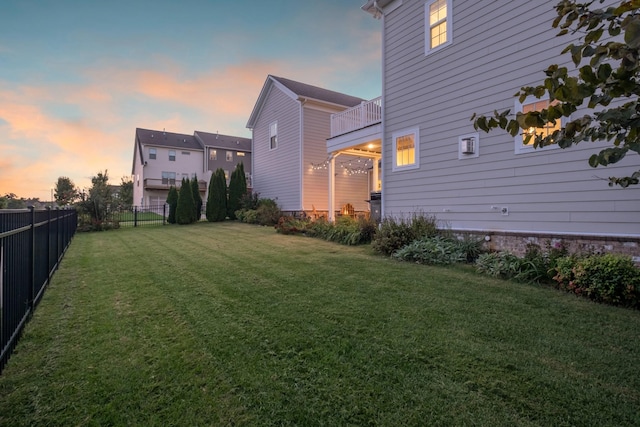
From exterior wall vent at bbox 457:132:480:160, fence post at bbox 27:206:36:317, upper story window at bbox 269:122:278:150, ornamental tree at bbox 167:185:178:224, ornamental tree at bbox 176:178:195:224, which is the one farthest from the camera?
ornamental tree at bbox 167:185:178:224

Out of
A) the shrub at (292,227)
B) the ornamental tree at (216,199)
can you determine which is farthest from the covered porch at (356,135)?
the ornamental tree at (216,199)

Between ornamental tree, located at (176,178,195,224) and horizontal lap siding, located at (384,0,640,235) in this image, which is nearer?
horizontal lap siding, located at (384,0,640,235)

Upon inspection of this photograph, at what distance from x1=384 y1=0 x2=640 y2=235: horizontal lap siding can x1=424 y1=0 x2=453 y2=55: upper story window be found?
156 mm

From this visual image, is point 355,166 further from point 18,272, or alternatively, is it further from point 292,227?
point 18,272

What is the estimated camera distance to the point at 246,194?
17.4 meters

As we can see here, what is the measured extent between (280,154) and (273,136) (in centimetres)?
141

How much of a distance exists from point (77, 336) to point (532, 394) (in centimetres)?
395

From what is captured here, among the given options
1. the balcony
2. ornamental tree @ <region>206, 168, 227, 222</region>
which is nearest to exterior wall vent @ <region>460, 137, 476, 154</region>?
ornamental tree @ <region>206, 168, 227, 222</region>

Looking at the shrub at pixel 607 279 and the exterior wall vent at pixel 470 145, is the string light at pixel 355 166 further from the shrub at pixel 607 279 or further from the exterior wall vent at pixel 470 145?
the shrub at pixel 607 279

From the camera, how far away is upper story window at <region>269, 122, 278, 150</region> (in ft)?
52.7

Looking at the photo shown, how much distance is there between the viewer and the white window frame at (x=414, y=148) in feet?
26.9

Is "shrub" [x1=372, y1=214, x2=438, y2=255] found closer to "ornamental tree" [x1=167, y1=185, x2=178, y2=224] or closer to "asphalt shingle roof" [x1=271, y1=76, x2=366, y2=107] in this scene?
"asphalt shingle roof" [x1=271, y1=76, x2=366, y2=107]

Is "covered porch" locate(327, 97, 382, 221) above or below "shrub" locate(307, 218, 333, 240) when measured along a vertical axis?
above

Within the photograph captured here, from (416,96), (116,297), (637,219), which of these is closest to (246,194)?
(416,96)
